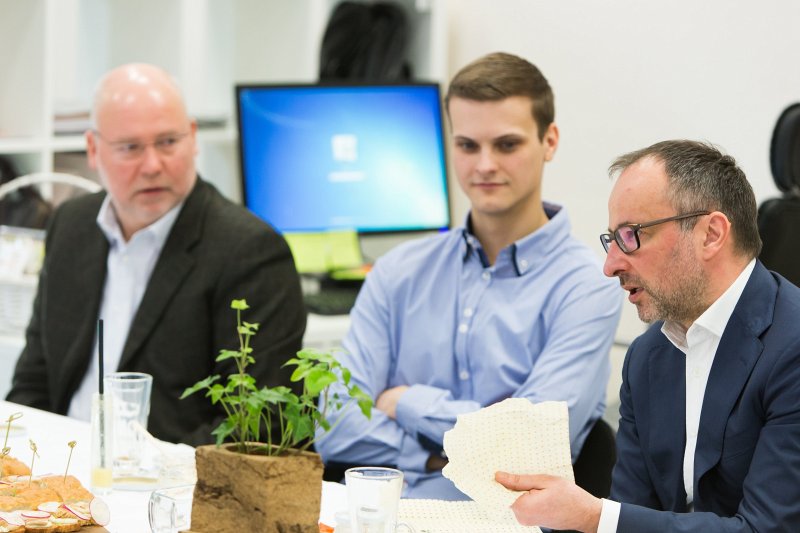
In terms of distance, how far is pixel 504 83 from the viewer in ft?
8.45

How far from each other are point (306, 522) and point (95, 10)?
3.29 meters

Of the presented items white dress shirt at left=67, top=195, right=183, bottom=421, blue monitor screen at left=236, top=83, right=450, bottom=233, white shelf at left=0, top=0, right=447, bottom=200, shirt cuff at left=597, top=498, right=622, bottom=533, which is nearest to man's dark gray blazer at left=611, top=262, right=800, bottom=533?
shirt cuff at left=597, top=498, right=622, bottom=533

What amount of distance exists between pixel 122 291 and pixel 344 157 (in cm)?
140

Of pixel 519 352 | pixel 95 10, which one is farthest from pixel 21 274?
pixel 519 352

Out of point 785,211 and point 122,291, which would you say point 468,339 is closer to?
point 785,211

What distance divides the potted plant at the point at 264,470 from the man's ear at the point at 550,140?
4.41ft

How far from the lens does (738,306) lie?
177 centimetres

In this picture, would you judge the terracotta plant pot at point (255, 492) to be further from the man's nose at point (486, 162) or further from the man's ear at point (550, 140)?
the man's ear at point (550, 140)

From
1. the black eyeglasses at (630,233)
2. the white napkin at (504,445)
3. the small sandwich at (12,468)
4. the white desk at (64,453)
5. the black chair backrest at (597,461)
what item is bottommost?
the black chair backrest at (597,461)

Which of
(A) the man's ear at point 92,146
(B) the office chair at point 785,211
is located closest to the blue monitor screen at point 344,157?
(A) the man's ear at point 92,146

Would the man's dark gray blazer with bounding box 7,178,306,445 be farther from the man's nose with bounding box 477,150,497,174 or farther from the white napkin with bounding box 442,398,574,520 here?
the white napkin with bounding box 442,398,574,520

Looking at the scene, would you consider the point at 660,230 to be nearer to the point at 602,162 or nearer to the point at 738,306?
the point at 738,306

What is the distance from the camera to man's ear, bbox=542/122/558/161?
2.67m

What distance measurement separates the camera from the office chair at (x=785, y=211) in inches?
92.8
